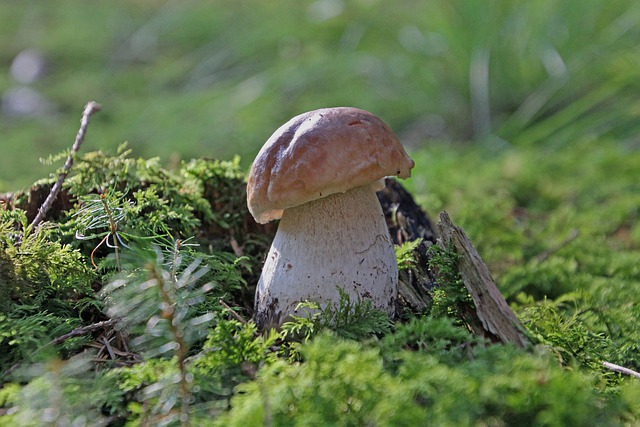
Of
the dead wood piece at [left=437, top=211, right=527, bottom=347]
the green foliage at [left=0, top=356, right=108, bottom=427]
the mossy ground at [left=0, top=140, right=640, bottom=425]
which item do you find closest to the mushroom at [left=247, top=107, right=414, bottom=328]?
the mossy ground at [left=0, top=140, right=640, bottom=425]

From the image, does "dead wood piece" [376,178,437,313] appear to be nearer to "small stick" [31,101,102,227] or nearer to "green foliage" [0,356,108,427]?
"green foliage" [0,356,108,427]

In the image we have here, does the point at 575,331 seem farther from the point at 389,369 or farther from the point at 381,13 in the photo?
the point at 381,13

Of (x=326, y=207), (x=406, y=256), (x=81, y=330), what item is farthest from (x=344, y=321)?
(x=81, y=330)

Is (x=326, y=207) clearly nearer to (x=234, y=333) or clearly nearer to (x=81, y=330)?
(x=234, y=333)

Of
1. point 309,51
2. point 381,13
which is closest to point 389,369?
point 309,51

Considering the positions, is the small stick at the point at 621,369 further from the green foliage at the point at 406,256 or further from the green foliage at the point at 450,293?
the green foliage at the point at 406,256

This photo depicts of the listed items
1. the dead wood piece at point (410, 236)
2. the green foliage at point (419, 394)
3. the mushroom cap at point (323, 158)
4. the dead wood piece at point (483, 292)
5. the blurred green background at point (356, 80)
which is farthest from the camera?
the blurred green background at point (356, 80)

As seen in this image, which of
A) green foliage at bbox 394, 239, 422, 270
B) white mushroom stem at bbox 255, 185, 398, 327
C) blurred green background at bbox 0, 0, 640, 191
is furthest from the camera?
blurred green background at bbox 0, 0, 640, 191

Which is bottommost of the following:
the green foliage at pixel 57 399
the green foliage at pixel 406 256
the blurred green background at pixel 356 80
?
the green foliage at pixel 406 256

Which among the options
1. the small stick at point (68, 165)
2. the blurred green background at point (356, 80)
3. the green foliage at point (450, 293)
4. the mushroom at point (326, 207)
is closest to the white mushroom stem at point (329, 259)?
the mushroom at point (326, 207)
